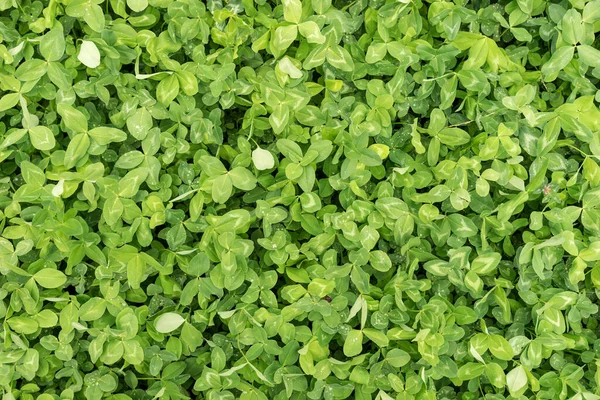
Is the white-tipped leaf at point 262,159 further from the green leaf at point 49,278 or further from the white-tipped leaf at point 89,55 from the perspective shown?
the green leaf at point 49,278

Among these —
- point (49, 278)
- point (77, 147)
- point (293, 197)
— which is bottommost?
point (49, 278)

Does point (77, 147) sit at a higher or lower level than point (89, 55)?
lower

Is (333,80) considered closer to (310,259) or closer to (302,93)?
(302,93)

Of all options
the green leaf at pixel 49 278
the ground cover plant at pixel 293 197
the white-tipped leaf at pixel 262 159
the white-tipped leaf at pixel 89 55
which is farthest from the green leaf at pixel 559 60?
the green leaf at pixel 49 278

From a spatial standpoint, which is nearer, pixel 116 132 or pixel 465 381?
pixel 116 132

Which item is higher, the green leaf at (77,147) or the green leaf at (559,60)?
the green leaf at (559,60)

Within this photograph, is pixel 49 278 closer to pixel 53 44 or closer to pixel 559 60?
pixel 53 44

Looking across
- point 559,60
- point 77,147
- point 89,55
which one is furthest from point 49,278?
point 559,60

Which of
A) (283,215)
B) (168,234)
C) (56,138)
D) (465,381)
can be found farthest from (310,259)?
(56,138)
